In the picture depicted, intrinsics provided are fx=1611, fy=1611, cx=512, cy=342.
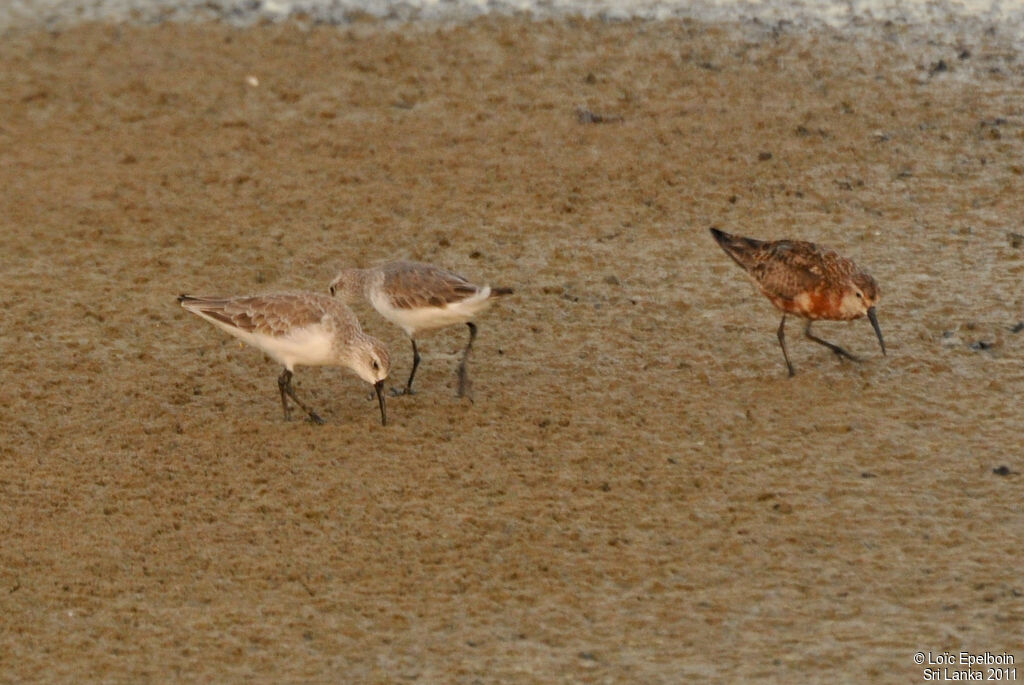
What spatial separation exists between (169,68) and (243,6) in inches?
59.7

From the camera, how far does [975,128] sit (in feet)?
36.2

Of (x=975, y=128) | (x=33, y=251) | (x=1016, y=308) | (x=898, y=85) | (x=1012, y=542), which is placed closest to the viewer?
(x=1012, y=542)

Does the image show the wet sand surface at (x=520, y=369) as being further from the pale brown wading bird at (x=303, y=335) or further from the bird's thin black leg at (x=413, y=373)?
the pale brown wading bird at (x=303, y=335)

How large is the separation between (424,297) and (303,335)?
0.63 m

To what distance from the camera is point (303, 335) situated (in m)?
7.91

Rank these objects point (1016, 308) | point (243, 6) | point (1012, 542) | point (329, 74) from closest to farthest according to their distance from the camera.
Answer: point (1012, 542), point (1016, 308), point (329, 74), point (243, 6)

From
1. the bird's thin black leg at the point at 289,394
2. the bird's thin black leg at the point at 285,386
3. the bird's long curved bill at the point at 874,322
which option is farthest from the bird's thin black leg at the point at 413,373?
the bird's long curved bill at the point at 874,322

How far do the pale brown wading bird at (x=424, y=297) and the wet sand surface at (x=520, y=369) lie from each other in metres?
0.36

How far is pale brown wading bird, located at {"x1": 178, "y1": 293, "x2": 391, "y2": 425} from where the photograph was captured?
7.92 metres

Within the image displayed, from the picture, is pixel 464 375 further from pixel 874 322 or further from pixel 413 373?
pixel 874 322

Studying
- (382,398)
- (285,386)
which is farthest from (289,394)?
(382,398)

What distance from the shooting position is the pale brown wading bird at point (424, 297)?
26.3ft

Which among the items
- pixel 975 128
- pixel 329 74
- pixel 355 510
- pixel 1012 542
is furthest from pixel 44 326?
pixel 975 128

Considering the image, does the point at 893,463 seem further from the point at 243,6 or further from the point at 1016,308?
the point at 243,6
